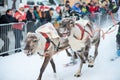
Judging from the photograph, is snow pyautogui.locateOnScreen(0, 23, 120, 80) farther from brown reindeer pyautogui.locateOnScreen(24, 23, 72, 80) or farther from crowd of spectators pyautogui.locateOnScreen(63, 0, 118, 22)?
crowd of spectators pyautogui.locateOnScreen(63, 0, 118, 22)

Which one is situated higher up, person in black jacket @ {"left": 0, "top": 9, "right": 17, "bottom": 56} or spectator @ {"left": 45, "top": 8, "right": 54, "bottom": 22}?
spectator @ {"left": 45, "top": 8, "right": 54, "bottom": 22}

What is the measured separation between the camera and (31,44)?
1209 millimetres

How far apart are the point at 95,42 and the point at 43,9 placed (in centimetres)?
28

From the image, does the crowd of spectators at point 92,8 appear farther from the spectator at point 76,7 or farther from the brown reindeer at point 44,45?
the brown reindeer at point 44,45

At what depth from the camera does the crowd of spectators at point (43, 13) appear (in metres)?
1.50

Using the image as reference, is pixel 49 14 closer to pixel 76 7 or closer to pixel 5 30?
pixel 76 7

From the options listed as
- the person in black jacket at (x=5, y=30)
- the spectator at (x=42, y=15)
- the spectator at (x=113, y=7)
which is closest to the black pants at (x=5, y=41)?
the person in black jacket at (x=5, y=30)

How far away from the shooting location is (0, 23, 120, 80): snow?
4.06ft

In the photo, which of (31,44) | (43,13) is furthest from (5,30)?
(31,44)

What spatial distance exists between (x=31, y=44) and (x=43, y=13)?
370 millimetres

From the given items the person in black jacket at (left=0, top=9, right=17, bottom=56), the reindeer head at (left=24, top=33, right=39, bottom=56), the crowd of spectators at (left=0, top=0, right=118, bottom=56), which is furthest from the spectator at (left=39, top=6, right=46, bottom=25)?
the reindeer head at (left=24, top=33, right=39, bottom=56)

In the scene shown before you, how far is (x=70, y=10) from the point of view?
158cm

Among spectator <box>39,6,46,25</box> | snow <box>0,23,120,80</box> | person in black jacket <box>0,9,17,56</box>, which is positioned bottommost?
snow <box>0,23,120,80</box>

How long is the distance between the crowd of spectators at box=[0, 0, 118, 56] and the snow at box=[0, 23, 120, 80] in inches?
6.1
